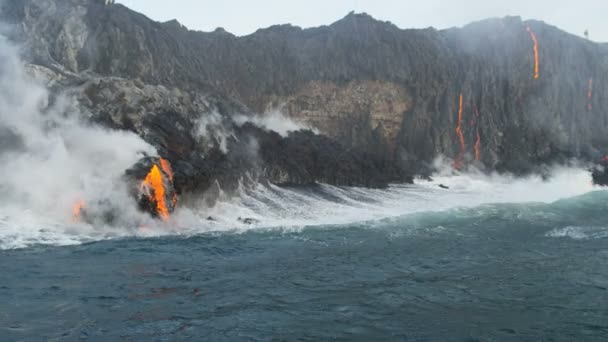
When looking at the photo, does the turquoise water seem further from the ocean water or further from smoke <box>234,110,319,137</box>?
smoke <box>234,110,319,137</box>

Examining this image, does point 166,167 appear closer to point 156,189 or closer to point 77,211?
point 156,189

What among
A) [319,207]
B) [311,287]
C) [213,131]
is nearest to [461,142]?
[319,207]

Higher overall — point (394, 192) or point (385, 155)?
point (385, 155)

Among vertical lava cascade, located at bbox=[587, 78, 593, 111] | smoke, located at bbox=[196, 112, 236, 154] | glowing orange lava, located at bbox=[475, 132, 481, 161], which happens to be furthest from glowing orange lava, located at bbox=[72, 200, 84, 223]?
vertical lava cascade, located at bbox=[587, 78, 593, 111]

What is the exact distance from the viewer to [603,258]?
19047 millimetres

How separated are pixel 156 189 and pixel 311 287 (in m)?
11.5

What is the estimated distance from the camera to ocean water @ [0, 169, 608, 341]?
12.0 metres

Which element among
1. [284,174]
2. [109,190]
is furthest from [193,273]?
[284,174]

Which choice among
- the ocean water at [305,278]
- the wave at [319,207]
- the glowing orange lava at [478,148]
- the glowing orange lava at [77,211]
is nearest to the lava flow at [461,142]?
the glowing orange lava at [478,148]

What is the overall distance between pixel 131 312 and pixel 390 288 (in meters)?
6.95

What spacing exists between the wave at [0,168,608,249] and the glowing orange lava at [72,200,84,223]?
34cm

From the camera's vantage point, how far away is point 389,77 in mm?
49125

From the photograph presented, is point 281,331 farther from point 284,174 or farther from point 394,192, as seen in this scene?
point 394,192

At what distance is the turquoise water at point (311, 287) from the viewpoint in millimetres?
11914
